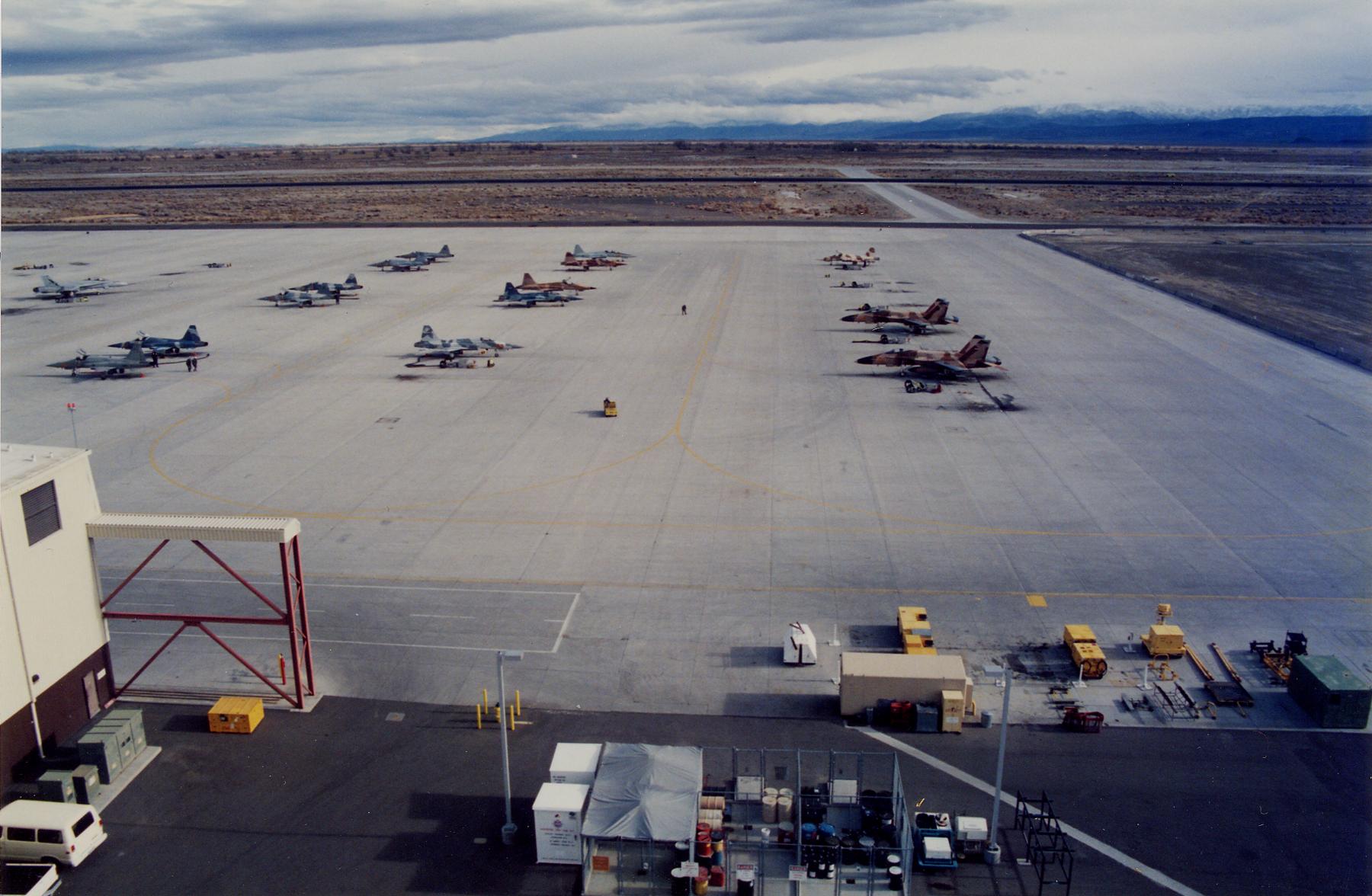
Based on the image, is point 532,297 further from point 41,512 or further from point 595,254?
point 41,512

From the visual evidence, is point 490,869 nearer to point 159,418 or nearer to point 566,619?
point 566,619

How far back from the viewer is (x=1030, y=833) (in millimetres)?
25953

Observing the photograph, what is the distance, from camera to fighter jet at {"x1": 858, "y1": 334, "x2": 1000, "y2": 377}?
69.9 m

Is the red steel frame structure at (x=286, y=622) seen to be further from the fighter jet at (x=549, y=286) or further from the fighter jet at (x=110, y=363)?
the fighter jet at (x=549, y=286)

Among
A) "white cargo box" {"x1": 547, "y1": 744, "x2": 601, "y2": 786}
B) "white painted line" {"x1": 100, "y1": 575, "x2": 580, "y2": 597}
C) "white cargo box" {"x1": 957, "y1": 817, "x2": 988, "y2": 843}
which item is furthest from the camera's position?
"white painted line" {"x1": 100, "y1": 575, "x2": 580, "y2": 597}

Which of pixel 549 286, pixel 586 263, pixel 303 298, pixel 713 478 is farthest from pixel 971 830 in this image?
pixel 586 263

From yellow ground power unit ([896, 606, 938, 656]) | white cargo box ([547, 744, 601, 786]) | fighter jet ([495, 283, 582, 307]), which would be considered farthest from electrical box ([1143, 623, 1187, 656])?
fighter jet ([495, 283, 582, 307])

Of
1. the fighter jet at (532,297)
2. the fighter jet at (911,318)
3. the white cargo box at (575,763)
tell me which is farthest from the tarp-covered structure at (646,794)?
the fighter jet at (532,297)

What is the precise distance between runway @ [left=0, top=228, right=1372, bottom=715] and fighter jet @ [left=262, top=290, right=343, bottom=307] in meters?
5.82

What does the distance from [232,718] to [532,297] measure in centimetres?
6972

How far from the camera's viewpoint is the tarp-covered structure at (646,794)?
24.7 metres

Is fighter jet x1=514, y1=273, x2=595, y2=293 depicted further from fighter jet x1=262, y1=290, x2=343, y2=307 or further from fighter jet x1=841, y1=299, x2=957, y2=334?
fighter jet x1=841, y1=299, x2=957, y2=334

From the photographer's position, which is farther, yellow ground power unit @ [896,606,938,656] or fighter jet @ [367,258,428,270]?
fighter jet @ [367,258,428,270]

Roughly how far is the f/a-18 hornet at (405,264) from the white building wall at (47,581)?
91.2 metres
